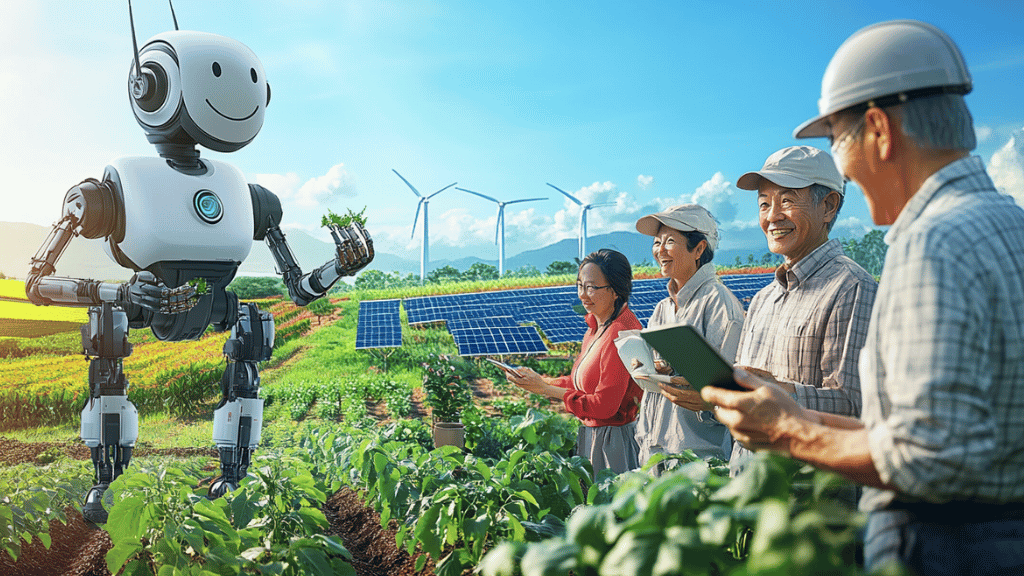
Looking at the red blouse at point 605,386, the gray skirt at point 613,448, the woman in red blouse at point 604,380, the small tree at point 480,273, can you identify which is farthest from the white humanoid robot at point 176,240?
the small tree at point 480,273

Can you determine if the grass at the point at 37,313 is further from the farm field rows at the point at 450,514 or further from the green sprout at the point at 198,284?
the green sprout at the point at 198,284

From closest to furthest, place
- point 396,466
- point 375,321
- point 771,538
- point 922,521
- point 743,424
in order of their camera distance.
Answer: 1. point 771,538
2. point 922,521
3. point 743,424
4. point 396,466
5. point 375,321

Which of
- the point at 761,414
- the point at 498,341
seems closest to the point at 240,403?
the point at 761,414

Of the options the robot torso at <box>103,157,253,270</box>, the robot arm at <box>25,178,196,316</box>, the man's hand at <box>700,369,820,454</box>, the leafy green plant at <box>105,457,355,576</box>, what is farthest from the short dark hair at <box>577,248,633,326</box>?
the robot arm at <box>25,178,196,316</box>

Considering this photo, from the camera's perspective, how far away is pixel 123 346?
4.12 metres

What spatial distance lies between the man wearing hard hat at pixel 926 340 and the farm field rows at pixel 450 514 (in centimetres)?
10

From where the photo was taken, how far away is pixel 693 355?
125 centimetres

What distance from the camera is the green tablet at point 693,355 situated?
46.8 inches

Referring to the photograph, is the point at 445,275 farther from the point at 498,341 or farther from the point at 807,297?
the point at 807,297

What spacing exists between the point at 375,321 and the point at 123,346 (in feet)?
26.3

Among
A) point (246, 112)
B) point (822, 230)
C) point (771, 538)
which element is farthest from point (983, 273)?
point (246, 112)

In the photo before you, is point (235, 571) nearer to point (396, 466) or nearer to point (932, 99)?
point (396, 466)

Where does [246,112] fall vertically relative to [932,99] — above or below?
above

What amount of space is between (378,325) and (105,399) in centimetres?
774
